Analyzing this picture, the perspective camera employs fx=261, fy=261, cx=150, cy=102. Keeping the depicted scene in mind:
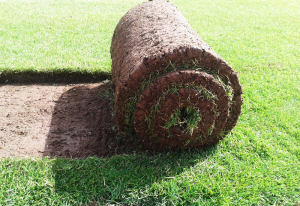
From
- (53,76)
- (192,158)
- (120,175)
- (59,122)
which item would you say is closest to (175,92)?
(192,158)

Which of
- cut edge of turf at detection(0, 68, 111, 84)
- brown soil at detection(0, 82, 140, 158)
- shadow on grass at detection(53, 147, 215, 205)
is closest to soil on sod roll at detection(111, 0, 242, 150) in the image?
shadow on grass at detection(53, 147, 215, 205)

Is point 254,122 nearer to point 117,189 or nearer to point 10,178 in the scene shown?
point 117,189

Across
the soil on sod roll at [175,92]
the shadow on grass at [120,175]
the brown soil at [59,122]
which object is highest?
the soil on sod roll at [175,92]

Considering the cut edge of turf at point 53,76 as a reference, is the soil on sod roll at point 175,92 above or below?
above

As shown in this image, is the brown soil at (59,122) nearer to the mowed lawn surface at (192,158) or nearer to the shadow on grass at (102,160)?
the shadow on grass at (102,160)

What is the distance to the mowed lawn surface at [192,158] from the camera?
7.99ft

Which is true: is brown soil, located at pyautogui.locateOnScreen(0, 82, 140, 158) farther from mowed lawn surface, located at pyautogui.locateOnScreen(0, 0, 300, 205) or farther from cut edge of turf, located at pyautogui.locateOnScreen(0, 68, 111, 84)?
mowed lawn surface, located at pyautogui.locateOnScreen(0, 0, 300, 205)

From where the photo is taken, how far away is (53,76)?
4.79 meters

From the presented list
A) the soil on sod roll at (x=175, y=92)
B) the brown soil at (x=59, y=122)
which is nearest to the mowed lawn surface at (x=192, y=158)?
the soil on sod roll at (x=175, y=92)

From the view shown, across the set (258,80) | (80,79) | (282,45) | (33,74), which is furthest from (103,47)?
(282,45)

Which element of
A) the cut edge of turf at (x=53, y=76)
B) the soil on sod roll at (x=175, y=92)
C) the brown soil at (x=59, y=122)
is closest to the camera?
the soil on sod roll at (x=175, y=92)

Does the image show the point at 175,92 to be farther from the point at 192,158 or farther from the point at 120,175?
the point at 120,175

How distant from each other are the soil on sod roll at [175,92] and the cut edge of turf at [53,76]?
2.00 metres

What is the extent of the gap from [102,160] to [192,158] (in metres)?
0.97
